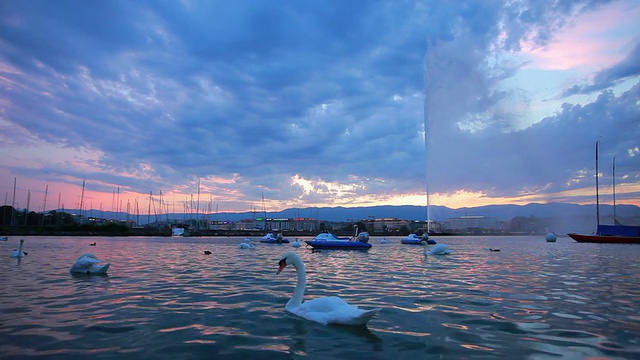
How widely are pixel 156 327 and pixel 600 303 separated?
1226 cm

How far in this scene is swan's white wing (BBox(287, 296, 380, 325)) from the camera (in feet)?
27.2

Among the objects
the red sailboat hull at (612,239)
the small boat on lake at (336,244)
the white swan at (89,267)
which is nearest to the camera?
the white swan at (89,267)

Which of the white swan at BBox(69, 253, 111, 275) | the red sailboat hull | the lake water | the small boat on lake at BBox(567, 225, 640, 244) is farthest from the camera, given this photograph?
the small boat on lake at BBox(567, 225, 640, 244)

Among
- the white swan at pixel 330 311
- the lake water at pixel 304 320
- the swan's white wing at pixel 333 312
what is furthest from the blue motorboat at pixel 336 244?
the swan's white wing at pixel 333 312

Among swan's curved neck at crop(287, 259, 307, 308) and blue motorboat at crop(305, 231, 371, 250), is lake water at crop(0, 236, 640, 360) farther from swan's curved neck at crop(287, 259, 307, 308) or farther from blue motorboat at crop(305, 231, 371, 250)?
blue motorboat at crop(305, 231, 371, 250)

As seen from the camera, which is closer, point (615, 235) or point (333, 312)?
point (333, 312)

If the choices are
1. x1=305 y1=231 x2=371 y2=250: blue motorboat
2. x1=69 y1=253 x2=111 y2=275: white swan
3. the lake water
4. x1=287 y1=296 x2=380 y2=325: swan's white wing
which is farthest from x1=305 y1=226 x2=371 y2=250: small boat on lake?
x1=287 y1=296 x2=380 y2=325: swan's white wing

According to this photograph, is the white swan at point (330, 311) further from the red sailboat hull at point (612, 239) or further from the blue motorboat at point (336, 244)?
the red sailboat hull at point (612, 239)

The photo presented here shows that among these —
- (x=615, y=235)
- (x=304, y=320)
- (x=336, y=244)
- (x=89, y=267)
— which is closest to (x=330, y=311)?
(x=304, y=320)

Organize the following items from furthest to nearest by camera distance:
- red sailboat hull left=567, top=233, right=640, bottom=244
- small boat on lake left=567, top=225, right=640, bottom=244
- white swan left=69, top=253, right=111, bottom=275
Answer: small boat on lake left=567, top=225, right=640, bottom=244, red sailboat hull left=567, top=233, right=640, bottom=244, white swan left=69, top=253, right=111, bottom=275

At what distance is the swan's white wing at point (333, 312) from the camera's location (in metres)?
8.30

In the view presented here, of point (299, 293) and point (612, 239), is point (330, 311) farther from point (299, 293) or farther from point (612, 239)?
point (612, 239)

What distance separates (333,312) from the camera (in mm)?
8852

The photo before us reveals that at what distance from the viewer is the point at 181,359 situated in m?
6.46
